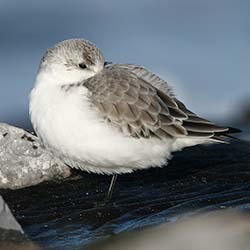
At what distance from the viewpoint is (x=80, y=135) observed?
8086mm

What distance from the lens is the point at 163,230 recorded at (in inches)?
227

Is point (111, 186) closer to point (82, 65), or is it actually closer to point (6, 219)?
point (82, 65)

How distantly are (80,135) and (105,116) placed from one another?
11.3 inches

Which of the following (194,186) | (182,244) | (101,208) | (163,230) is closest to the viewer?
(182,244)

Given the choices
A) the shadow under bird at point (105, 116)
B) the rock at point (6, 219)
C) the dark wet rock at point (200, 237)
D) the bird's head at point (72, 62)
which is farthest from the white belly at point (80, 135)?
the dark wet rock at point (200, 237)

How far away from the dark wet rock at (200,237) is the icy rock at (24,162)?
2775mm

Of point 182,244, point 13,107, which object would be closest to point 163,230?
point 182,244

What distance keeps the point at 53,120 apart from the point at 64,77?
20.0 inches

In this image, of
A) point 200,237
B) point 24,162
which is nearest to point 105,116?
point 24,162

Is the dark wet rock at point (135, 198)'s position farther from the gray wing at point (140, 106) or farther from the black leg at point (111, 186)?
the gray wing at point (140, 106)

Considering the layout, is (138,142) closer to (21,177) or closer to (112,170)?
(112,170)

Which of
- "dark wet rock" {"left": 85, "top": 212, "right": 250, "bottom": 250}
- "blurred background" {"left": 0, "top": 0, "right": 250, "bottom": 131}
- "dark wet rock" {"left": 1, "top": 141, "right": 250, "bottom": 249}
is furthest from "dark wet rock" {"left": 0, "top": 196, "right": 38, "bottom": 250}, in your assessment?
"blurred background" {"left": 0, "top": 0, "right": 250, "bottom": 131}

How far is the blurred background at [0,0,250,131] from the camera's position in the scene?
15445 millimetres

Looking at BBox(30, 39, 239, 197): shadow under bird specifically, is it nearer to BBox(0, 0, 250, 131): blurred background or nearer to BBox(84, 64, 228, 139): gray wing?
BBox(84, 64, 228, 139): gray wing
